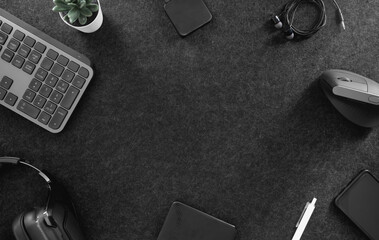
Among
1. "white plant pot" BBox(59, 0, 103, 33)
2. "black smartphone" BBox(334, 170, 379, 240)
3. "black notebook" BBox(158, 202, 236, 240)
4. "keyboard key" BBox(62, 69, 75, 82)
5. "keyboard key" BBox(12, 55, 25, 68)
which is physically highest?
"white plant pot" BBox(59, 0, 103, 33)

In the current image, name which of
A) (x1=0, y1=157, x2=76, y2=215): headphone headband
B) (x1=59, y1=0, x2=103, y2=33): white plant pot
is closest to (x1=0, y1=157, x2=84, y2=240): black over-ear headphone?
(x1=0, y1=157, x2=76, y2=215): headphone headband

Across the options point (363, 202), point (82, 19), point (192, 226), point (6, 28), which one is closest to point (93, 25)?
point (82, 19)

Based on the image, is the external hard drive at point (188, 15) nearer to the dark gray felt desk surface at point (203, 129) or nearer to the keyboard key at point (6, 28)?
the dark gray felt desk surface at point (203, 129)

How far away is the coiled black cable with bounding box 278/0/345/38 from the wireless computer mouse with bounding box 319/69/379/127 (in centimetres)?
7

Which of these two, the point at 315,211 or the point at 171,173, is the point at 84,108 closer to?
the point at 171,173

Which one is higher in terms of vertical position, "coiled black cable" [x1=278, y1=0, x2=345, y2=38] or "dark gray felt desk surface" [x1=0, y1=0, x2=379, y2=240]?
"coiled black cable" [x1=278, y1=0, x2=345, y2=38]

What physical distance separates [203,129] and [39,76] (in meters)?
0.27

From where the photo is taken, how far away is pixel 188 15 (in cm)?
62

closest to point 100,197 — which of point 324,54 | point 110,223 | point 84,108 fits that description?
point 110,223

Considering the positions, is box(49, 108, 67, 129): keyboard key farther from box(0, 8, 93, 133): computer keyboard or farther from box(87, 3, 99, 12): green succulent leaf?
box(87, 3, 99, 12): green succulent leaf

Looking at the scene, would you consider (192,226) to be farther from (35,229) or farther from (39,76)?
(39,76)

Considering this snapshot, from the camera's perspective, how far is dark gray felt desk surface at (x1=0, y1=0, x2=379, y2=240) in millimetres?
614

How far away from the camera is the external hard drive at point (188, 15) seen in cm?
62

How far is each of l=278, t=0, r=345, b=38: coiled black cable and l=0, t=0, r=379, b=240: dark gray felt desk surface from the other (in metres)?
0.01
